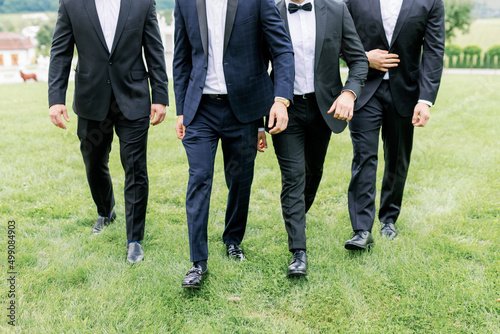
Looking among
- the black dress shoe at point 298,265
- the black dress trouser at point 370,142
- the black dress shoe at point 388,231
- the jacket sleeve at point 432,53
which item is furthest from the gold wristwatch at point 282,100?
the black dress shoe at point 388,231

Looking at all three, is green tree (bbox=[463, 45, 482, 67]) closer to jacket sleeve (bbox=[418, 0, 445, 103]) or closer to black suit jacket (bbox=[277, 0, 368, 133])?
jacket sleeve (bbox=[418, 0, 445, 103])

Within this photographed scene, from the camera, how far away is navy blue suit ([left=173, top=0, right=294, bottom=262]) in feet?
11.8

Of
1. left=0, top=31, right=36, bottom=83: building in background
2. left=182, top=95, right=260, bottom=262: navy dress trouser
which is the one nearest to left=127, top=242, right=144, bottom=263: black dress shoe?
left=182, top=95, right=260, bottom=262: navy dress trouser

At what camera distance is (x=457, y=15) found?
187ft

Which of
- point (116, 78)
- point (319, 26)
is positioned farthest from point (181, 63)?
point (319, 26)

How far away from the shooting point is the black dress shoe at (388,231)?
459 centimetres

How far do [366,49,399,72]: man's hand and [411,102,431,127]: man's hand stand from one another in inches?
16.5

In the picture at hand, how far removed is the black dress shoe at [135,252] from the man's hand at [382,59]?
8.49ft

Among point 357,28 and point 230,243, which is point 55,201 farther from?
point 357,28

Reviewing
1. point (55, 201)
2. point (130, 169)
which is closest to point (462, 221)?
point (130, 169)

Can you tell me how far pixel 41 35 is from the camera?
69.1 meters

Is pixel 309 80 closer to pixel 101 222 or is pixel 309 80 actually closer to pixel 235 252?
pixel 235 252

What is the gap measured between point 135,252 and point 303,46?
7.32 feet

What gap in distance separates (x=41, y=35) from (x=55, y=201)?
235 ft
